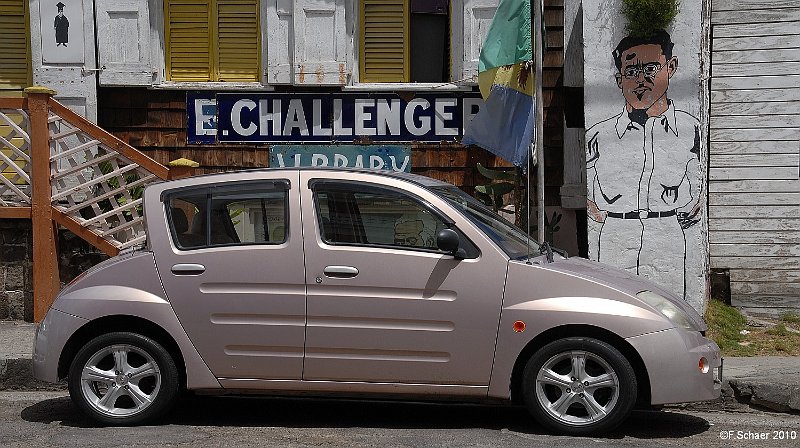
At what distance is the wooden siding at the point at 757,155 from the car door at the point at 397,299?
502 centimetres

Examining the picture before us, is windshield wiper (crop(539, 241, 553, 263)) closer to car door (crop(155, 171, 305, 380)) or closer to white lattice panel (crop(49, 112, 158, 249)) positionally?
car door (crop(155, 171, 305, 380))

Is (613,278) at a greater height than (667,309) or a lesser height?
greater

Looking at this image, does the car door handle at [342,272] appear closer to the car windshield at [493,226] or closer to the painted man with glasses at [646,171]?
the car windshield at [493,226]

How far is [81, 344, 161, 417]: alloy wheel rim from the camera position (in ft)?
22.4

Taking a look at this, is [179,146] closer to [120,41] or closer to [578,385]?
[120,41]

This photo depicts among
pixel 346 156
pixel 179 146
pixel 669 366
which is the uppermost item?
pixel 179 146

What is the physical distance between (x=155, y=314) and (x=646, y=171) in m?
5.24

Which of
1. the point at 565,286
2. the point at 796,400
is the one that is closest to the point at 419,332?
the point at 565,286

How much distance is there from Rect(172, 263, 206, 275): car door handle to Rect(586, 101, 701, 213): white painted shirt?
4.64m

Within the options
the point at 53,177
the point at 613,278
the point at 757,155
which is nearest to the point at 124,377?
the point at 613,278

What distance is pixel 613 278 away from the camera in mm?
6758

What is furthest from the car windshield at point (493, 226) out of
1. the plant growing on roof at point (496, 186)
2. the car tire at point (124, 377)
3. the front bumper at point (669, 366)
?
the plant growing on roof at point (496, 186)

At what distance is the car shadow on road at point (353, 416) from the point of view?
6934 millimetres

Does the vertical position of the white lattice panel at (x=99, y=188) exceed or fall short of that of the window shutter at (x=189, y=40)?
it falls short
